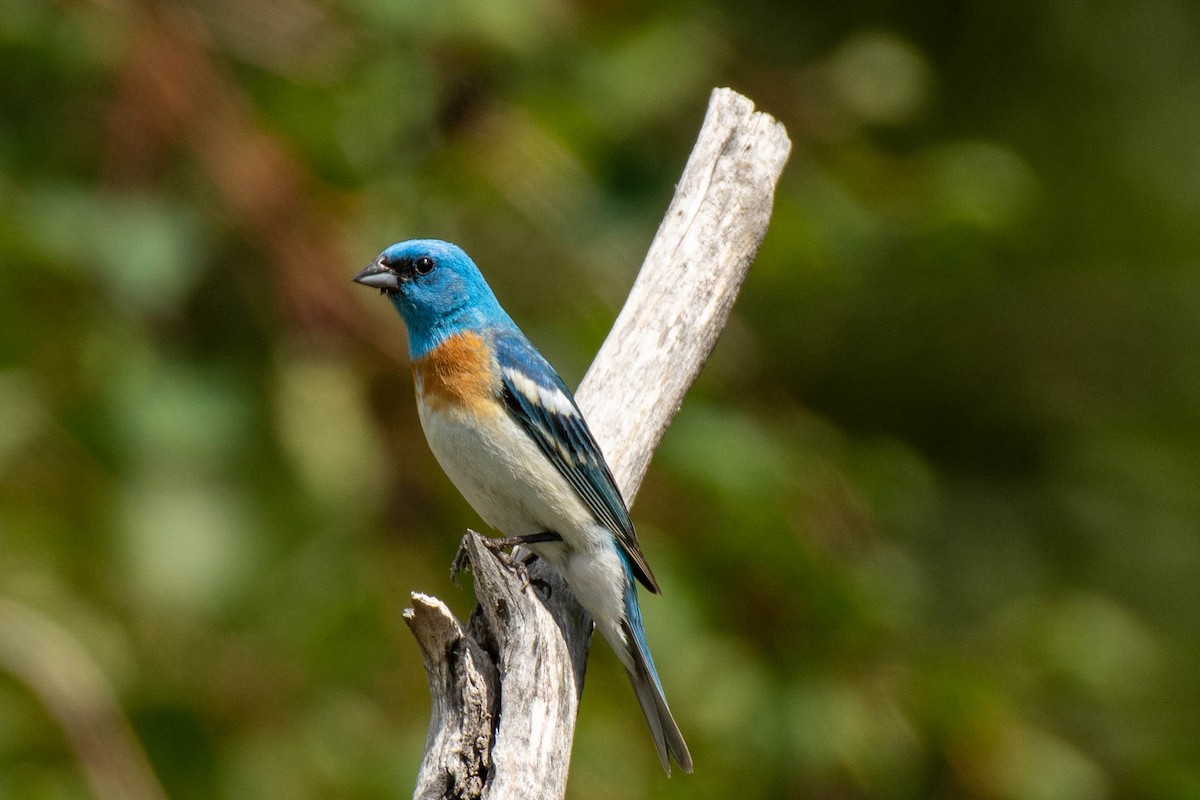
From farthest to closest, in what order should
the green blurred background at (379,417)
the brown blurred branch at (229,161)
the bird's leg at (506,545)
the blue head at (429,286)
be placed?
the brown blurred branch at (229,161), the green blurred background at (379,417), the blue head at (429,286), the bird's leg at (506,545)

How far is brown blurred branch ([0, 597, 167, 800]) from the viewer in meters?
4.32

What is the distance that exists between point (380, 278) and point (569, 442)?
88 centimetres

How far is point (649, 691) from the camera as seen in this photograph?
3709 millimetres

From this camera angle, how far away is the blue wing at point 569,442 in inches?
142

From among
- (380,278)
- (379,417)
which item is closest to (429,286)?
(380,278)

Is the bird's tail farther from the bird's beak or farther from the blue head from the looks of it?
the bird's beak

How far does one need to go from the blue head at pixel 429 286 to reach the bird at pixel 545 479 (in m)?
0.14

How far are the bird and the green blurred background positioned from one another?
81 cm

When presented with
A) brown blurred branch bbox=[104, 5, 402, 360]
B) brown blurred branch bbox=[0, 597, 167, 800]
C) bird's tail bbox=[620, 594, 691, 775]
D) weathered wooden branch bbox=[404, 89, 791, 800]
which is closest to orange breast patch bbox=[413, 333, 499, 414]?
weathered wooden branch bbox=[404, 89, 791, 800]

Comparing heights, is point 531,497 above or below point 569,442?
below

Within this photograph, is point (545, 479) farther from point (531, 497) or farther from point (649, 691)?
point (649, 691)

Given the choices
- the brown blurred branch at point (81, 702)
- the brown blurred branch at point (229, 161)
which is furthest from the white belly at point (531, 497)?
the brown blurred branch at point (81, 702)

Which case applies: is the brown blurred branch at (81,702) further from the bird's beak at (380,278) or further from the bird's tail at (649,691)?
the bird's tail at (649,691)

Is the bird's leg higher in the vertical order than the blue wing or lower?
lower
